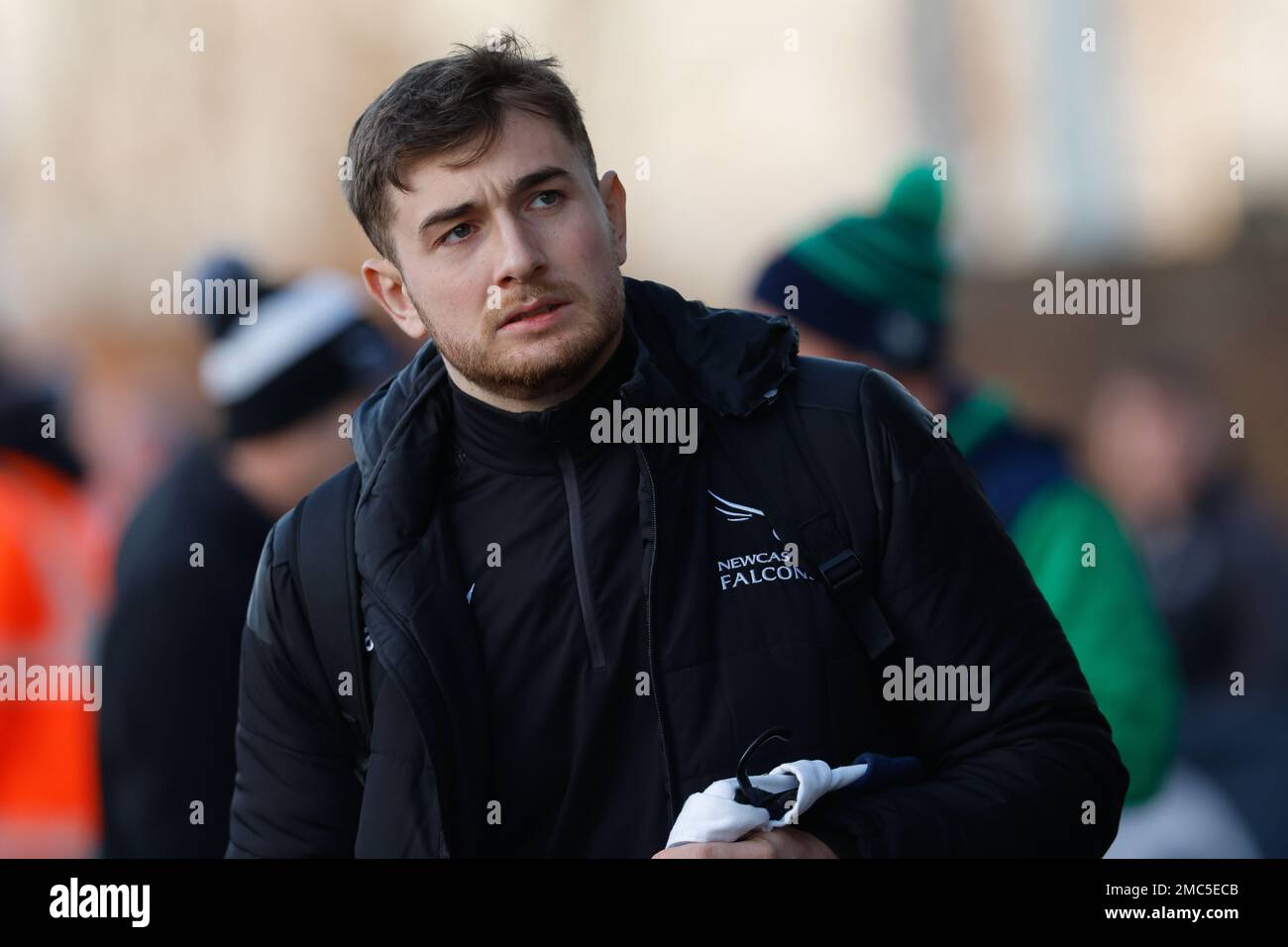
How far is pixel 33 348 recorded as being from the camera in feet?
17.0

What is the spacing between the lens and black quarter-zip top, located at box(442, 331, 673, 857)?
1695mm

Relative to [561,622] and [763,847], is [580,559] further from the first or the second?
[763,847]

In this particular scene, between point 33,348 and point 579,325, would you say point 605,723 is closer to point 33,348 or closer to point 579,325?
point 579,325

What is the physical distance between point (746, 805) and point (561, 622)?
333 millimetres

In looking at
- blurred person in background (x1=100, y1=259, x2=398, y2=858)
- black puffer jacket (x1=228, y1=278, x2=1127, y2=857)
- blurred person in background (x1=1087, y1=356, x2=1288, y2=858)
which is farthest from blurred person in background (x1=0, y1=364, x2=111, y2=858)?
blurred person in background (x1=1087, y1=356, x2=1288, y2=858)

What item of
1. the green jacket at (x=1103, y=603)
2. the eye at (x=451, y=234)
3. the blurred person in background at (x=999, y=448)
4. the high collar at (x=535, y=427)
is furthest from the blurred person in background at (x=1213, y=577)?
the eye at (x=451, y=234)

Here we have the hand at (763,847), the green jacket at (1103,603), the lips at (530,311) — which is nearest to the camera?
the hand at (763,847)

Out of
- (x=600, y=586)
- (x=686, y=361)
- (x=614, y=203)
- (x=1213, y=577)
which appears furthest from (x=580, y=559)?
(x=1213, y=577)

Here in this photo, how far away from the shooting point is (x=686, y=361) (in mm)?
1845

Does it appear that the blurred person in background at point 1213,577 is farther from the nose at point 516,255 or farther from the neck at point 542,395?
the nose at point 516,255

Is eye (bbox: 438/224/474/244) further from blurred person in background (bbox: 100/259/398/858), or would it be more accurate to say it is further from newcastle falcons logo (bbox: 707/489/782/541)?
blurred person in background (bbox: 100/259/398/858)

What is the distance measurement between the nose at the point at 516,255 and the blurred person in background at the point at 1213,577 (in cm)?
307

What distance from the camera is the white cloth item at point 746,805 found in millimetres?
1540
